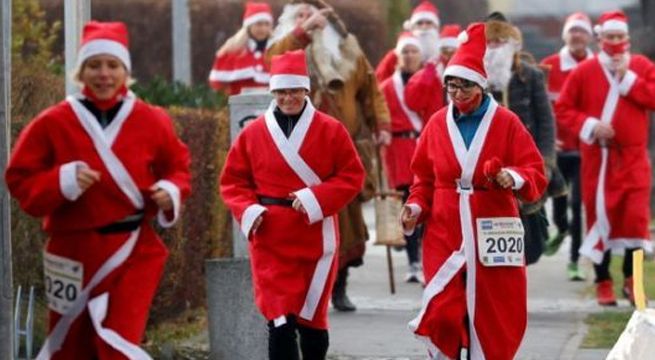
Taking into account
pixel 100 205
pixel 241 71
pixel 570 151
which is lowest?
pixel 570 151

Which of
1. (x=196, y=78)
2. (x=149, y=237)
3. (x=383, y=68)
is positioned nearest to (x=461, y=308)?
(x=149, y=237)

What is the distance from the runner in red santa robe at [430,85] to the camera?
16.0 m

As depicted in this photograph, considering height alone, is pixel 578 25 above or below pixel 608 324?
above

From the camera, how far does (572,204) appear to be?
56.5 feet

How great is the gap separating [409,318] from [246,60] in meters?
4.86

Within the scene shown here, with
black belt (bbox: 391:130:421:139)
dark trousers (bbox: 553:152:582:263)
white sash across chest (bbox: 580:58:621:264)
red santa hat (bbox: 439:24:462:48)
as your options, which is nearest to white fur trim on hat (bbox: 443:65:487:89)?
white sash across chest (bbox: 580:58:621:264)

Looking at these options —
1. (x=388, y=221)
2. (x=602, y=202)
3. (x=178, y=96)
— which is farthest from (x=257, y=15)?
(x=602, y=202)

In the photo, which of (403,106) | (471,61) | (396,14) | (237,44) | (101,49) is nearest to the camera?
(101,49)

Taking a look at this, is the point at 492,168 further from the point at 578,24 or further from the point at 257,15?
the point at 257,15

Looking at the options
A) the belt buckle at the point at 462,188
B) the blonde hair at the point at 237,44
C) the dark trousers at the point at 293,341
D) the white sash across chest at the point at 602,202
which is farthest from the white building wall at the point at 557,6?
the belt buckle at the point at 462,188

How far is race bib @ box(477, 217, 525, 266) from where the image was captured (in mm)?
10320

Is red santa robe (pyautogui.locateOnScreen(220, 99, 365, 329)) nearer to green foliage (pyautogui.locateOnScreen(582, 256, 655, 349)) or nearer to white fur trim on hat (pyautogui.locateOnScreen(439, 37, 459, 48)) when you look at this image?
green foliage (pyautogui.locateOnScreen(582, 256, 655, 349))

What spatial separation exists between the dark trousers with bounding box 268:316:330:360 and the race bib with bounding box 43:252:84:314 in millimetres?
1849

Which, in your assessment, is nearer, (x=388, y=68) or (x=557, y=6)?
(x=388, y=68)
